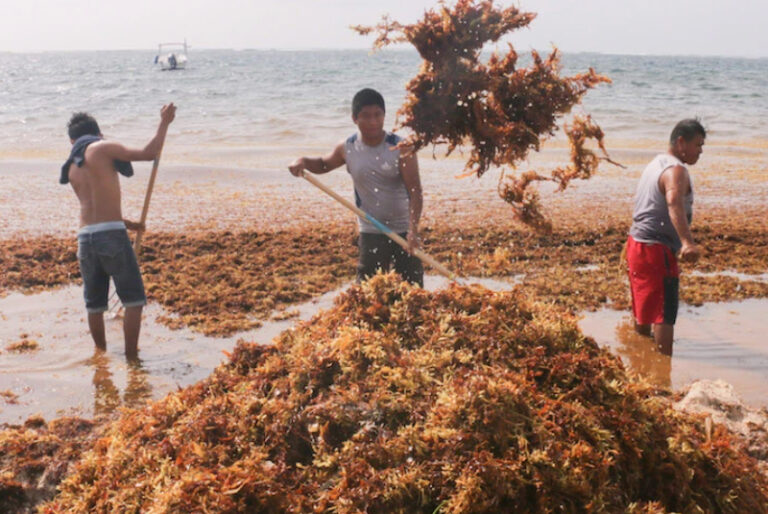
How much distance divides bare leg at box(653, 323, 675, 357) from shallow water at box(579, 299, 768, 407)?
86mm

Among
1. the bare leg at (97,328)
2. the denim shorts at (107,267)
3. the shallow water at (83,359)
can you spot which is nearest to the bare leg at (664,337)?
the shallow water at (83,359)

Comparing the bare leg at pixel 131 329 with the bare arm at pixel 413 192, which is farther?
the bare leg at pixel 131 329

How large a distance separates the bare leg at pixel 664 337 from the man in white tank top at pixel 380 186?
1.85 m

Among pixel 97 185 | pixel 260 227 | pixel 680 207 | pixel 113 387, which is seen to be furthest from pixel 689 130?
pixel 260 227

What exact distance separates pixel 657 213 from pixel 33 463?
425 cm

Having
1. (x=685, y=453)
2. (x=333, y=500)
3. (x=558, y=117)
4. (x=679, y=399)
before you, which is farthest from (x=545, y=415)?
(x=679, y=399)

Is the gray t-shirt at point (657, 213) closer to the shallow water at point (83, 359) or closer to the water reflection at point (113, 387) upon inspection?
the shallow water at point (83, 359)

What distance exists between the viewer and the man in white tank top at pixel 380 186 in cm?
468

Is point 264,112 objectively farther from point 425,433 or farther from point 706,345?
point 425,433

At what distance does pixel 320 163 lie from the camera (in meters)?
5.27

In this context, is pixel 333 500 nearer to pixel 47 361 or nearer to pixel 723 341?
pixel 47 361

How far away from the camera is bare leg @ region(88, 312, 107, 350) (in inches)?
222

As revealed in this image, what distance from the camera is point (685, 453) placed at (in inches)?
108

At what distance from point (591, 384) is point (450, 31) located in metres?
1.88
